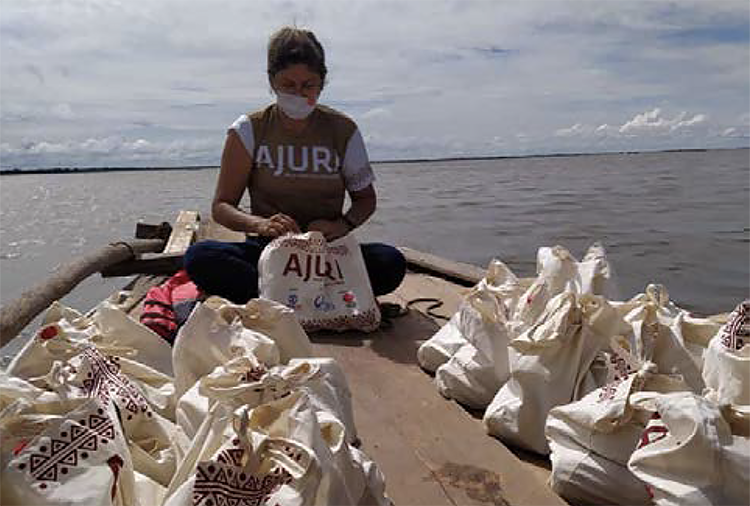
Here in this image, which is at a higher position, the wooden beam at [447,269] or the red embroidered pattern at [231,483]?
the red embroidered pattern at [231,483]

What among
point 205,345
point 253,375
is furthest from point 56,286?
point 253,375

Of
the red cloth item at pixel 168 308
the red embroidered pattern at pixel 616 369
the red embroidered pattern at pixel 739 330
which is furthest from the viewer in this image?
the red cloth item at pixel 168 308

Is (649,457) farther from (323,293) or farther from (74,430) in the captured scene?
(323,293)

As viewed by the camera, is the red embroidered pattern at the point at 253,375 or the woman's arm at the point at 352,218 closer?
the red embroidered pattern at the point at 253,375

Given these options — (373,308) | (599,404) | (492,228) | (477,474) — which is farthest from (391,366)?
(492,228)

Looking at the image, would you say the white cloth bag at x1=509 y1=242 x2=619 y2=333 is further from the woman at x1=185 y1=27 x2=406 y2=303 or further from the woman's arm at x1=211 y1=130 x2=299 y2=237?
the woman's arm at x1=211 y1=130 x2=299 y2=237

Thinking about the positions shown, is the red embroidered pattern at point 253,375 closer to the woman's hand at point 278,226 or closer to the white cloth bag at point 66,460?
the white cloth bag at point 66,460

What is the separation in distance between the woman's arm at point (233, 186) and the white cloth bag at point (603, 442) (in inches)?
71.5

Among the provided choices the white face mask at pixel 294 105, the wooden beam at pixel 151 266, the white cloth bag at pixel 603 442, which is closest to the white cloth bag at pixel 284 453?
the white cloth bag at pixel 603 442

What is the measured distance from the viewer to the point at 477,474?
5.93 feet

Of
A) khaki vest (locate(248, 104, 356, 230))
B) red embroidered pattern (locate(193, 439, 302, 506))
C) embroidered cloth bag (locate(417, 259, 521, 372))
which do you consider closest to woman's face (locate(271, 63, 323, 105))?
khaki vest (locate(248, 104, 356, 230))

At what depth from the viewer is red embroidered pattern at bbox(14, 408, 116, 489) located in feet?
3.71

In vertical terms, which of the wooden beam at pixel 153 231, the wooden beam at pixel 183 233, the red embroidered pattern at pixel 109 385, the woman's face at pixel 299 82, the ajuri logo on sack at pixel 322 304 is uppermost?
the woman's face at pixel 299 82

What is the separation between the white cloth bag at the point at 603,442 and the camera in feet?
5.15
